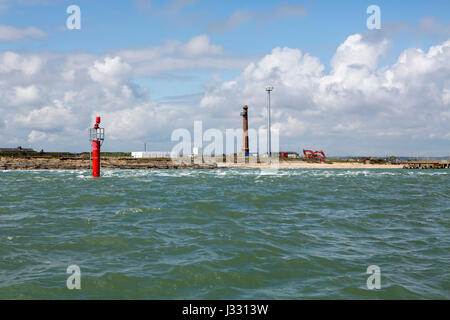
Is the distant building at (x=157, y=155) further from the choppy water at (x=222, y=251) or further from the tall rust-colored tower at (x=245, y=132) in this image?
the choppy water at (x=222, y=251)

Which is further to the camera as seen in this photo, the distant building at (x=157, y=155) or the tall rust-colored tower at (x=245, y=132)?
the distant building at (x=157, y=155)

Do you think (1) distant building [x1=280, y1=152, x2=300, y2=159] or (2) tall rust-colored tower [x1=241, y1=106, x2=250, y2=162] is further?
(1) distant building [x1=280, y1=152, x2=300, y2=159]

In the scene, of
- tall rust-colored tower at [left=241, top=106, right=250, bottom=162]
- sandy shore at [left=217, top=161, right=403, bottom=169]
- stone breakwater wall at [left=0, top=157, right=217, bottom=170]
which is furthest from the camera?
tall rust-colored tower at [left=241, top=106, right=250, bottom=162]

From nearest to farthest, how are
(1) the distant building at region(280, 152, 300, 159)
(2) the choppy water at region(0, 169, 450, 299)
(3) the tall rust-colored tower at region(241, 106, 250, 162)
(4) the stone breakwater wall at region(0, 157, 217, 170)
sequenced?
1. (2) the choppy water at region(0, 169, 450, 299)
2. (4) the stone breakwater wall at region(0, 157, 217, 170)
3. (3) the tall rust-colored tower at region(241, 106, 250, 162)
4. (1) the distant building at region(280, 152, 300, 159)

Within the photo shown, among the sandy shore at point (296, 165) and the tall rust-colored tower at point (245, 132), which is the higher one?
the tall rust-colored tower at point (245, 132)

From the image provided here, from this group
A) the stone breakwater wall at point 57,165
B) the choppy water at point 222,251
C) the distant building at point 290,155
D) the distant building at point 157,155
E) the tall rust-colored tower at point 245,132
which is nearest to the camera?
the choppy water at point 222,251

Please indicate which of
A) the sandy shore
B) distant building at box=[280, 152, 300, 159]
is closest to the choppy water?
the sandy shore

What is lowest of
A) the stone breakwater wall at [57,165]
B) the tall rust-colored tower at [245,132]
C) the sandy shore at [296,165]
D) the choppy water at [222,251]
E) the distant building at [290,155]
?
the choppy water at [222,251]

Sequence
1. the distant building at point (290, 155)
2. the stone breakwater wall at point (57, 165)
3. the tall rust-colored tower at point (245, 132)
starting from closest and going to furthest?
the stone breakwater wall at point (57, 165) → the tall rust-colored tower at point (245, 132) → the distant building at point (290, 155)

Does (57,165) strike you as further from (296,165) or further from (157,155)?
(296,165)

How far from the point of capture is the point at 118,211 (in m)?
16.6

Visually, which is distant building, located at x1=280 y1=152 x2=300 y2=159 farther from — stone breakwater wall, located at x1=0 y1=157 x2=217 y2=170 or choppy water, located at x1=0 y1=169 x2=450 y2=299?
Result: choppy water, located at x1=0 y1=169 x2=450 y2=299

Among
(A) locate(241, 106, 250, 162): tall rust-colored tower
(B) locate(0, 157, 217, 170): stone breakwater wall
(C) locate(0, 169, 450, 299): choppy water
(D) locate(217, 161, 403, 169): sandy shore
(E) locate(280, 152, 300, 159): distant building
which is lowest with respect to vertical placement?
(C) locate(0, 169, 450, 299): choppy water

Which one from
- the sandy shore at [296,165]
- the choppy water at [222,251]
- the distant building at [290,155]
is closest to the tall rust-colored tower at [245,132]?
the sandy shore at [296,165]
